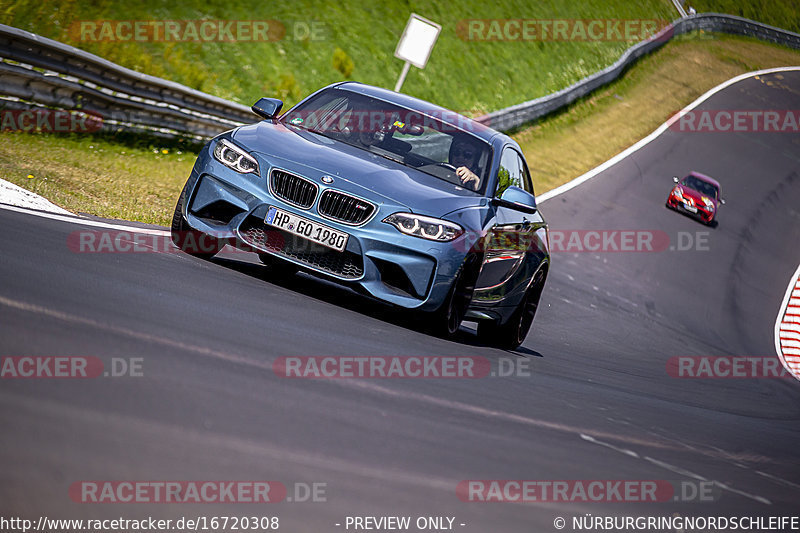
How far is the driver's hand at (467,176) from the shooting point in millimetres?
7857

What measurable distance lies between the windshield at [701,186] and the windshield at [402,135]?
66.8 feet

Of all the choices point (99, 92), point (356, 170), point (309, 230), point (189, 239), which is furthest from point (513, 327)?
point (99, 92)

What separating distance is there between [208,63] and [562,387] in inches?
704

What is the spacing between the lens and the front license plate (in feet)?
22.2

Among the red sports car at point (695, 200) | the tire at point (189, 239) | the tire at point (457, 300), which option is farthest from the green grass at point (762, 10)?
the tire at point (189, 239)

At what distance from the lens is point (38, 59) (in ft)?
44.1

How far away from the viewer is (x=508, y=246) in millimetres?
8031

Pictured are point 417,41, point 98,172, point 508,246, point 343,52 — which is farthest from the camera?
point 343,52

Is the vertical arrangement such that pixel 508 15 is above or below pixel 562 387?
above

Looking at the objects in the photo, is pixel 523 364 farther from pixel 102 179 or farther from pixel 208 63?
pixel 208 63

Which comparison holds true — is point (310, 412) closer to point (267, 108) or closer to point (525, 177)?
point (267, 108)

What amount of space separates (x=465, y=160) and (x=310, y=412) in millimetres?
4107

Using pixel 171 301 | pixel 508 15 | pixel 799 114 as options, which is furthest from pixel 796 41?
pixel 171 301

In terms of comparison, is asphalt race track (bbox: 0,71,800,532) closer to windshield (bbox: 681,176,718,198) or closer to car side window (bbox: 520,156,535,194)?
car side window (bbox: 520,156,535,194)
